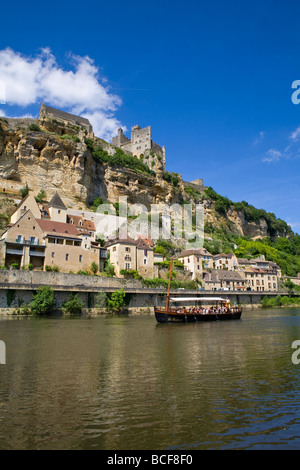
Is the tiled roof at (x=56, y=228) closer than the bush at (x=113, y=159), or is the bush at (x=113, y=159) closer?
the tiled roof at (x=56, y=228)

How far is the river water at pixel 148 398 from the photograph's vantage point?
23.7 feet

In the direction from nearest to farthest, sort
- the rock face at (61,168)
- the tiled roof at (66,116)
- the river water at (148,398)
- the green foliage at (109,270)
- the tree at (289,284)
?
the river water at (148,398)
the green foliage at (109,270)
the rock face at (61,168)
the tree at (289,284)
the tiled roof at (66,116)

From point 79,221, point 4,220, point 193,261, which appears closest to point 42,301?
point 4,220

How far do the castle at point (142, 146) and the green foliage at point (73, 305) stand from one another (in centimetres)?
6286

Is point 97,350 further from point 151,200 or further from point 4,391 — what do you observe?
point 151,200

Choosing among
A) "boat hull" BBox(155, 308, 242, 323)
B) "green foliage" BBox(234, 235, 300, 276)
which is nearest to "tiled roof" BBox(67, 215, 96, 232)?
"boat hull" BBox(155, 308, 242, 323)

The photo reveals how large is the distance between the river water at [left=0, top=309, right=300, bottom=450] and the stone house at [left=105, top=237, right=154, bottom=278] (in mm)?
34832

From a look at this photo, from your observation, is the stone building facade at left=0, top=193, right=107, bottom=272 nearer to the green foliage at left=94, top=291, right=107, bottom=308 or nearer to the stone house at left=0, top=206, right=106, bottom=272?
the stone house at left=0, top=206, right=106, bottom=272

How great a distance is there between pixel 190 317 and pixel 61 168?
44.2 meters

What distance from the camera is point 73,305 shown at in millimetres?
40469

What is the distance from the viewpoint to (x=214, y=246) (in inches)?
3177

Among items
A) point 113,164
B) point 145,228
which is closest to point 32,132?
point 113,164

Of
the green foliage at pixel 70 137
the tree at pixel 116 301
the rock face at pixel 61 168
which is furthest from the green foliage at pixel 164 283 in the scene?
the green foliage at pixel 70 137

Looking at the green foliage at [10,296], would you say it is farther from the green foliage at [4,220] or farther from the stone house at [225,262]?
the stone house at [225,262]
